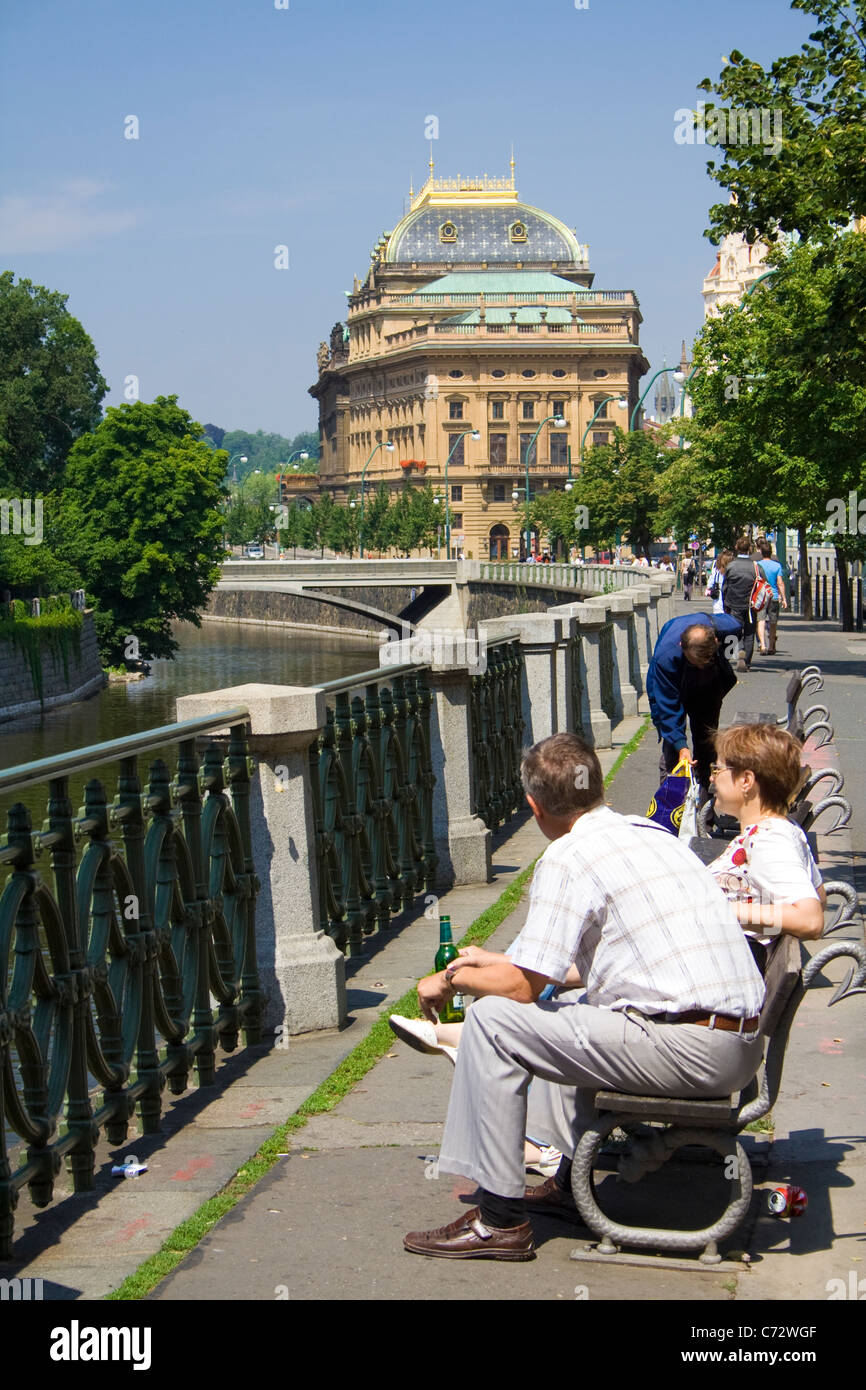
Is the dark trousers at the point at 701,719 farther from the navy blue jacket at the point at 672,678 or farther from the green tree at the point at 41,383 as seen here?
the green tree at the point at 41,383

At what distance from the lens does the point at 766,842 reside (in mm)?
4602

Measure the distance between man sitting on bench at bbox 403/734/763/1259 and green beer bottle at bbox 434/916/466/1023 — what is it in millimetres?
651

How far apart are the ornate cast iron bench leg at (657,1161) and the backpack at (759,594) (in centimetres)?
1615

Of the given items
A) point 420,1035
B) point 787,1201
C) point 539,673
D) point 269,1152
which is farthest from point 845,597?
point 787,1201

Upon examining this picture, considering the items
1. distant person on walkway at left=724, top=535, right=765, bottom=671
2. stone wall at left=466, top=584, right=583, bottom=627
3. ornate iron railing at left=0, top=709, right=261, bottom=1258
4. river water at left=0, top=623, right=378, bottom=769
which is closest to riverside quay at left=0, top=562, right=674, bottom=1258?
ornate iron railing at left=0, top=709, right=261, bottom=1258

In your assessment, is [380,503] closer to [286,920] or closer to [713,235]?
[713,235]

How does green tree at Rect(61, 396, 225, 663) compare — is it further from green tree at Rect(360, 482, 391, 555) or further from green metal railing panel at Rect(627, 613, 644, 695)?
green tree at Rect(360, 482, 391, 555)

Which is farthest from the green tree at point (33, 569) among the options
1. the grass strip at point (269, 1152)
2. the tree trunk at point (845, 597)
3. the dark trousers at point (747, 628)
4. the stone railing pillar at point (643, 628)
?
the grass strip at point (269, 1152)

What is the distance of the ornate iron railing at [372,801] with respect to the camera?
7293 millimetres

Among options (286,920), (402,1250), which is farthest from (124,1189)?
(286,920)

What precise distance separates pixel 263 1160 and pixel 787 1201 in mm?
1517

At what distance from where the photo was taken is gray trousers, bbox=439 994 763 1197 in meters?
4.13

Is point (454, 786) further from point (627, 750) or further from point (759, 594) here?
point (759, 594)

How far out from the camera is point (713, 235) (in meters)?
15.2
